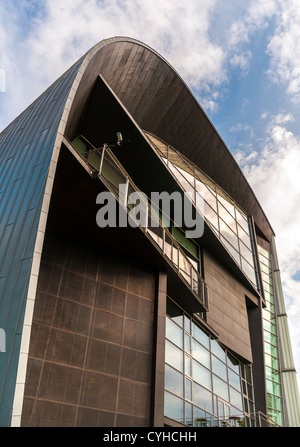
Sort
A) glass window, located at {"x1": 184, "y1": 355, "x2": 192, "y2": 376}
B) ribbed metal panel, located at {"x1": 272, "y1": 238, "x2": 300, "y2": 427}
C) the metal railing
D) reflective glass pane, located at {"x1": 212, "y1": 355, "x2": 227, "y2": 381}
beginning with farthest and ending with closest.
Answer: ribbed metal panel, located at {"x1": 272, "y1": 238, "x2": 300, "y2": 427} → reflective glass pane, located at {"x1": 212, "y1": 355, "x2": 227, "y2": 381} → glass window, located at {"x1": 184, "y1": 355, "x2": 192, "y2": 376} → the metal railing

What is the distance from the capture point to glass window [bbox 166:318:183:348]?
14.9m

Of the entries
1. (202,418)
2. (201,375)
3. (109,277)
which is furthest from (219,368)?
(109,277)

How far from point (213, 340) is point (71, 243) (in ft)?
33.0

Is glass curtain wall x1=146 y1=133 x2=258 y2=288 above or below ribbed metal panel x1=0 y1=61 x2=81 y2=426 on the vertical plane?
above

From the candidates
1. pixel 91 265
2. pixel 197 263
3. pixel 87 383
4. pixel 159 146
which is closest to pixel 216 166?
pixel 159 146

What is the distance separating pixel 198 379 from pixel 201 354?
1398 mm

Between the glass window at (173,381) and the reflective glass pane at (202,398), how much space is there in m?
1.33

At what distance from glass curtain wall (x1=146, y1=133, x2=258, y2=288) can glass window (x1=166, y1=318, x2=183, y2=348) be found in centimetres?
828

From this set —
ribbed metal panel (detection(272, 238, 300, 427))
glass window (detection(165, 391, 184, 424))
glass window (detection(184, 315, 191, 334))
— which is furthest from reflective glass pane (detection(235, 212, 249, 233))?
glass window (detection(165, 391, 184, 424))

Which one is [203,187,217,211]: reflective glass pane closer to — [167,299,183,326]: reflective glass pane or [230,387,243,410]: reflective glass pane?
[167,299,183,326]: reflective glass pane

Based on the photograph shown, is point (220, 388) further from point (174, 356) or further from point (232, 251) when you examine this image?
point (232, 251)

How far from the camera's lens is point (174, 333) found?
1525cm

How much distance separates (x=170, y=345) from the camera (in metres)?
14.5

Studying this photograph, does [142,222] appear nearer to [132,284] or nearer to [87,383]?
[132,284]
